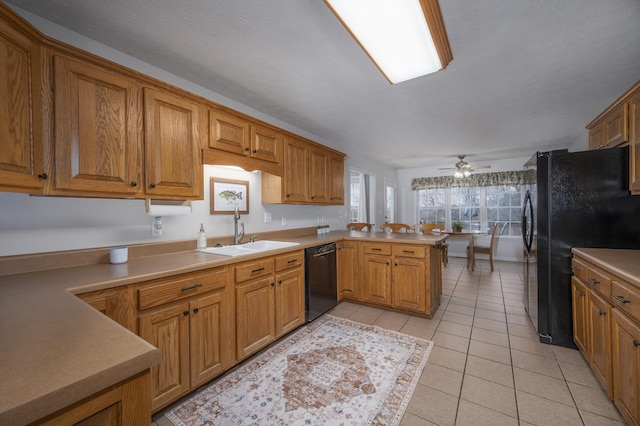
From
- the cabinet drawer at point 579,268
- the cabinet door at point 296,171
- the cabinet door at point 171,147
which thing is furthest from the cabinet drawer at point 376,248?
the cabinet door at point 171,147

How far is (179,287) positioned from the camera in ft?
5.24

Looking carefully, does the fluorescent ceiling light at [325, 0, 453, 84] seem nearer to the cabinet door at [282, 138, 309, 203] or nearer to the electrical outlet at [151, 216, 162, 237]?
the cabinet door at [282, 138, 309, 203]

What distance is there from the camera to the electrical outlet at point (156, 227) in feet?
6.65

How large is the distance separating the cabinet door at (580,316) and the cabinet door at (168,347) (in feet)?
9.20

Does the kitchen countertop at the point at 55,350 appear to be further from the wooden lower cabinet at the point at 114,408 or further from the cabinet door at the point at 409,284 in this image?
the cabinet door at the point at 409,284

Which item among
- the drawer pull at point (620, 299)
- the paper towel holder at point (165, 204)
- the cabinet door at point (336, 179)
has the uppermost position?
the cabinet door at point (336, 179)

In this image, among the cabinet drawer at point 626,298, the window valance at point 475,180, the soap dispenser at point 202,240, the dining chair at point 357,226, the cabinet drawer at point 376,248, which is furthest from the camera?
the window valance at point 475,180

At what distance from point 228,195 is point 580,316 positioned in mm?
3169

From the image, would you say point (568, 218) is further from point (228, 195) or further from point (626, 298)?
point (228, 195)

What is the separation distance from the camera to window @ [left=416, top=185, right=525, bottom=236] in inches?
229

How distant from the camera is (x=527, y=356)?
2145mm

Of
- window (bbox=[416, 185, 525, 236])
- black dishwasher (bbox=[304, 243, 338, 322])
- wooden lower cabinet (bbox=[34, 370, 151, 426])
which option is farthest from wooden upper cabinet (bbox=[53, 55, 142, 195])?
window (bbox=[416, 185, 525, 236])

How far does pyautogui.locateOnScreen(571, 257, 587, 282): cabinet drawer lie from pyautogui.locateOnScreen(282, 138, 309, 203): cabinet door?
2500 mm

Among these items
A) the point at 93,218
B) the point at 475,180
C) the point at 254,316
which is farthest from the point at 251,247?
the point at 475,180
